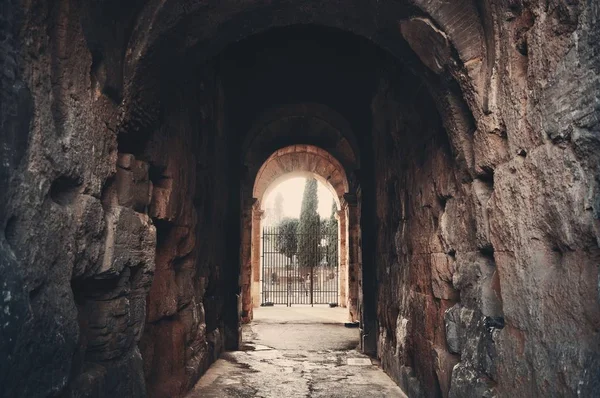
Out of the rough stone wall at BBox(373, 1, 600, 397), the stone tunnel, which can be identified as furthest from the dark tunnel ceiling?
the rough stone wall at BBox(373, 1, 600, 397)

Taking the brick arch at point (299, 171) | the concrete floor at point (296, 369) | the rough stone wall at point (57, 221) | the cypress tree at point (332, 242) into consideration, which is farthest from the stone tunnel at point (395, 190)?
the cypress tree at point (332, 242)

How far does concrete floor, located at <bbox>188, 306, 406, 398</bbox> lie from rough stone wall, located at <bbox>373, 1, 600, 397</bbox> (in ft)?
3.56

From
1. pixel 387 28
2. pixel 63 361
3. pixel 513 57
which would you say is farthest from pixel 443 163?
pixel 63 361

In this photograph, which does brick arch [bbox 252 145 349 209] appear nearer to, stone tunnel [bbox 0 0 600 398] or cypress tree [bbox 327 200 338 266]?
cypress tree [bbox 327 200 338 266]

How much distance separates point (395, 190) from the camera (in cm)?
539

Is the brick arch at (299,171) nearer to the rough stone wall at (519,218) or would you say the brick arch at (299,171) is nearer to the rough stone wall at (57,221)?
the rough stone wall at (519,218)

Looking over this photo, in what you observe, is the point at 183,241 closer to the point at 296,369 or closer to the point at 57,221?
the point at 296,369

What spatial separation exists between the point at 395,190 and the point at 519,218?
3.02m

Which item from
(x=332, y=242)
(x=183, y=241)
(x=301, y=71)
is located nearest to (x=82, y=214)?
(x=183, y=241)

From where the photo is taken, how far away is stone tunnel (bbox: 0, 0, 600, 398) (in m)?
1.91

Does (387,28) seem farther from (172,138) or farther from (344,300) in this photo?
(344,300)

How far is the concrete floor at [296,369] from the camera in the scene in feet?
15.3

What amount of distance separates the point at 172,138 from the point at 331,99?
13.4 ft

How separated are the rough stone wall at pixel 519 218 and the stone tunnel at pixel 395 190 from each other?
10mm
